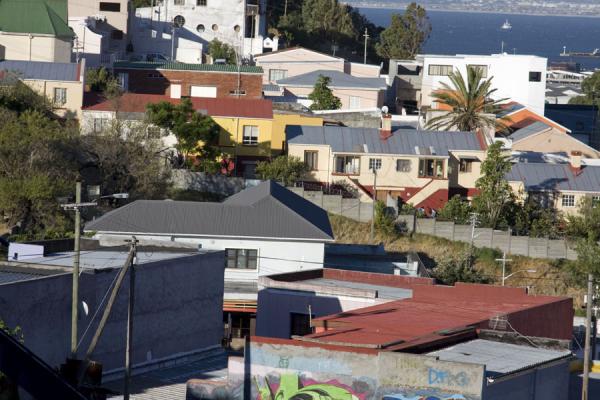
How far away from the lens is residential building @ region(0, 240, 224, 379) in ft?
107

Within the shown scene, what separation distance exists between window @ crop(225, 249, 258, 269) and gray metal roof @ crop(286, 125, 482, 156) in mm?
17747

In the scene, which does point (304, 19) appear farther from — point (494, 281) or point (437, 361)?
point (437, 361)

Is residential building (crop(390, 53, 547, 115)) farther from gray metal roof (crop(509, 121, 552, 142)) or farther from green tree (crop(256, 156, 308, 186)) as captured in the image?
green tree (crop(256, 156, 308, 186))

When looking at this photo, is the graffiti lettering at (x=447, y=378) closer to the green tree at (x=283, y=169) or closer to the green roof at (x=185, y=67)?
the green tree at (x=283, y=169)

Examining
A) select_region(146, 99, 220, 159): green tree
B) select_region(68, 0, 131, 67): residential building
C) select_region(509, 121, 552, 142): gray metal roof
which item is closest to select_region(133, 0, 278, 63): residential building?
select_region(68, 0, 131, 67): residential building

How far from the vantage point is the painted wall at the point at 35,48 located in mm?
81125

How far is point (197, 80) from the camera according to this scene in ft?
275

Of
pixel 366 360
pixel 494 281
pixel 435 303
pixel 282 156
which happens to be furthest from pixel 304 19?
pixel 366 360

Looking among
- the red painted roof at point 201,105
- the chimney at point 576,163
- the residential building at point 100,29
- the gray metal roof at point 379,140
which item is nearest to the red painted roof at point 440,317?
the gray metal roof at point 379,140

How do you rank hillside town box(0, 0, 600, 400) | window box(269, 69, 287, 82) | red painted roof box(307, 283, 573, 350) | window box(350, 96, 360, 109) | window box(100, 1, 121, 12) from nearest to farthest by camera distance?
hillside town box(0, 0, 600, 400), red painted roof box(307, 283, 573, 350), window box(350, 96, 360, 109), window box(100, 1, 121, 12), window box(269, 69, 287, 82)

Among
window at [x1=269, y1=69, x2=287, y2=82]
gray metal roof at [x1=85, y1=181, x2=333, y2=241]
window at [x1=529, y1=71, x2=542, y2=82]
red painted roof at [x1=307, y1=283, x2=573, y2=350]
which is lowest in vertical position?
red painted roof at [x1=307, y1=283, x2=573, y2=350]

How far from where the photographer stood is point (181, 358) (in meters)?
37.1

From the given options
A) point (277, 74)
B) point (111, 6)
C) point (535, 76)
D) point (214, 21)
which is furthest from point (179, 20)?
point (535, 76)

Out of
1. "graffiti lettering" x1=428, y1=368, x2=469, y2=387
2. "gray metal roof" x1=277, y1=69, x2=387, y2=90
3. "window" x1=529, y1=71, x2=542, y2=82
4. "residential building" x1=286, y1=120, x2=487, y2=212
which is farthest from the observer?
"window" x1=529, y1=71, x2=542, y2=82
